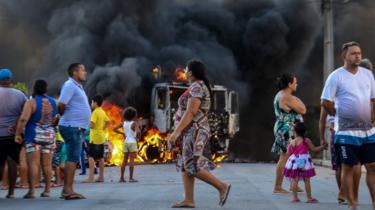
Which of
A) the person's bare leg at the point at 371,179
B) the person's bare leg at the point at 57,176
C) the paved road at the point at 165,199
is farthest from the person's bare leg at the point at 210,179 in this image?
the person's bare leg at the point at 57,176

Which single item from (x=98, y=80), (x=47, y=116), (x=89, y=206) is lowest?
(x=89, y=206)

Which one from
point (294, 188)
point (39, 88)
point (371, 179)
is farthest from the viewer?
point (39, 88)

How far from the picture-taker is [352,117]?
22.6 ft

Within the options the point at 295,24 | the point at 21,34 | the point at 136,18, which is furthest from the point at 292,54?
the point at 21,34

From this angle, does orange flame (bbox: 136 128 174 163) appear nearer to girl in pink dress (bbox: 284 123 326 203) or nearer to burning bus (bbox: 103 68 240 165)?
burning bus (bbox: 103 68 240 165)

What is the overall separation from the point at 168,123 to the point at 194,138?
1747cm

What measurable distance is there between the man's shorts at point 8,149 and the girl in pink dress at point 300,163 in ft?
11.1

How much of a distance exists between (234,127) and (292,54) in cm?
1160

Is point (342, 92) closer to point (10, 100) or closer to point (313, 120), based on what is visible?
point (10, 100)

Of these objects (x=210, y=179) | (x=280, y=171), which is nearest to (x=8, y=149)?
(x=210, y=179)

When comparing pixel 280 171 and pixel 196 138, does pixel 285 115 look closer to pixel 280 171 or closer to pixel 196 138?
pixel 280 171

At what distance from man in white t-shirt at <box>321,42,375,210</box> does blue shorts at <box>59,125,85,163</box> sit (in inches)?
126

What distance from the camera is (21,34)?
3744 cm

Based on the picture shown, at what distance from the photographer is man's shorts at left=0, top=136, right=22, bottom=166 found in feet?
29.4
